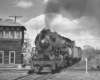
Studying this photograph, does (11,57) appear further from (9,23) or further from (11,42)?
(9,23)

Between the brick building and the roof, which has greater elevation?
the roof

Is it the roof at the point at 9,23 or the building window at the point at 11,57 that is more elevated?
the roof at the point at 9,23

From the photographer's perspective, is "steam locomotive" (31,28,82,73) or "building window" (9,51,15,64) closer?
"steam locomotive" (31,28,82,73)

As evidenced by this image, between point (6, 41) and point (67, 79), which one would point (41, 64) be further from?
point (6, 41)

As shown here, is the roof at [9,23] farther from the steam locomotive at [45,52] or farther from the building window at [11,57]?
the steam locomotive at [45,52]

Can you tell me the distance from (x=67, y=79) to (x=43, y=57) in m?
4.87

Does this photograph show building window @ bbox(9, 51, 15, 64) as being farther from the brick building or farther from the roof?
the roof

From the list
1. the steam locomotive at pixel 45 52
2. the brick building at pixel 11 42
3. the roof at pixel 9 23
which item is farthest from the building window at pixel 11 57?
the steam locomotive at pixel 45 52

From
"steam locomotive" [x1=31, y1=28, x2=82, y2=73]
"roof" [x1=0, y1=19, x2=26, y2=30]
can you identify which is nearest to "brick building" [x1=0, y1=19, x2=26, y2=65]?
"roof" [x1=0, y1=19, x2=26, y2=30]

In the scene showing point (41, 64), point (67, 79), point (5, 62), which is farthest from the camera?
point (5, 62)

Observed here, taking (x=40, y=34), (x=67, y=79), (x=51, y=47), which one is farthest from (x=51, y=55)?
(x=67, y=79)

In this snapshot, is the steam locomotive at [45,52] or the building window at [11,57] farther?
the building window at [11,57]

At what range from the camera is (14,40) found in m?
27.3

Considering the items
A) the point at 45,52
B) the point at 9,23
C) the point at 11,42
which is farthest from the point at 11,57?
the point at 45,52
